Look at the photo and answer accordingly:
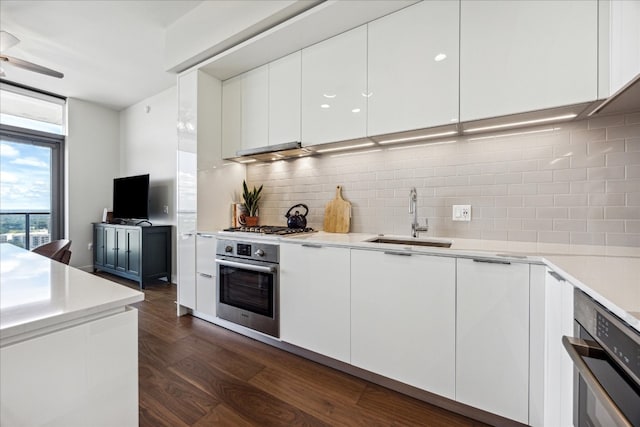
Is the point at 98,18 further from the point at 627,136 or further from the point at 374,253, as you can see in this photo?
the point at 627,136

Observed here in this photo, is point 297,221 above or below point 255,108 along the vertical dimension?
below

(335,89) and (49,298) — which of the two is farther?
(335,89)

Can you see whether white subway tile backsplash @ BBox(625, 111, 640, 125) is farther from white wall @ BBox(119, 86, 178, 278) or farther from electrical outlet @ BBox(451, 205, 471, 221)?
white wall @ BBox(119, 86, 178, 278)

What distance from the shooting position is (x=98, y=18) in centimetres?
254

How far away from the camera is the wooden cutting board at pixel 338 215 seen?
7.81 ft

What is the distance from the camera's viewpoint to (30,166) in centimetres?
414

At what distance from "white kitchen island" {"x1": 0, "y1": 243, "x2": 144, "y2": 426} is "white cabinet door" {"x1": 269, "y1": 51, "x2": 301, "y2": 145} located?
72.2 inches

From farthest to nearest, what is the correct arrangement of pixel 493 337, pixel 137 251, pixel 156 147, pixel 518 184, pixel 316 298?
pixel 156 147 → pixel 137 251 → pixel 316 298 → pixel 518 184 → pixel 493 337

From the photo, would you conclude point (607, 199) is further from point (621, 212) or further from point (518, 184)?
point (518, 184)

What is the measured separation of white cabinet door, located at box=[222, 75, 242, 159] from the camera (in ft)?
8.99

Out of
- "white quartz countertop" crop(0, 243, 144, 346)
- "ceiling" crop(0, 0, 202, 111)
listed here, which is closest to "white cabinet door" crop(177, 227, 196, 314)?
"white quartz countertop" crop(0, 243, 144, 346)

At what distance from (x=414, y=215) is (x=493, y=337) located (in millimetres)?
921

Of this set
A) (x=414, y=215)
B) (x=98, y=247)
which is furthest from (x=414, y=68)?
(x=98, y=247)

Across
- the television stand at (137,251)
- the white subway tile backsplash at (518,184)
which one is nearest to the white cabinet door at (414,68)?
the white subway tile backsplash at (518,184)
